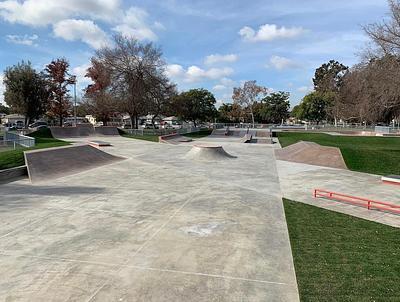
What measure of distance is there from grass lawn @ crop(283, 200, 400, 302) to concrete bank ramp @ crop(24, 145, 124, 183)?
1162 cm

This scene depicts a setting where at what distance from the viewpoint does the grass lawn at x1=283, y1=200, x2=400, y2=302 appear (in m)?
5.36

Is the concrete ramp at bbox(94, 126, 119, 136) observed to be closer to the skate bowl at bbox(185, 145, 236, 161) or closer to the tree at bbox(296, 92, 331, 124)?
the skate bowl at bbox(185, 145, 236, 161)

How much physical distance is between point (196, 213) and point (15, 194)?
7.06m

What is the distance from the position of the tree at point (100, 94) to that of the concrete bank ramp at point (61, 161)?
29.7m

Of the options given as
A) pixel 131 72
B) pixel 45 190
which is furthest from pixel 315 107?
pixel 45 190

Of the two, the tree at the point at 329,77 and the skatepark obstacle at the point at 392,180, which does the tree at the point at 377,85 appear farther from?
the tree at the point at 329,77

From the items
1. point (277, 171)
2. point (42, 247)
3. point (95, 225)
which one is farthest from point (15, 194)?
point (277, 171)

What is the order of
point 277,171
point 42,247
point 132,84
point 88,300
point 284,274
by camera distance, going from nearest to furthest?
1. point 88,300
2. point 284,274
3. point 42,247
4. point 277,171
5. point 132,84

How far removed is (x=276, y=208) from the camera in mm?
10883

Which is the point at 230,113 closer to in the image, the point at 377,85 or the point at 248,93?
the point at 248,93

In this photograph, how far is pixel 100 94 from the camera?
184 ft

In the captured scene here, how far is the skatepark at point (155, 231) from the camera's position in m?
5.40

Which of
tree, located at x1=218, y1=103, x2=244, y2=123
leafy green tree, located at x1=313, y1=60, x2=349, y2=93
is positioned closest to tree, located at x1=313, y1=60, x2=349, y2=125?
leafy green tree, located at x1=313, y1=60, x2=349, y2=93

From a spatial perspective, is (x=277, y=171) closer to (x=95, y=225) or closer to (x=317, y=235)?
(x=317, y=235)
